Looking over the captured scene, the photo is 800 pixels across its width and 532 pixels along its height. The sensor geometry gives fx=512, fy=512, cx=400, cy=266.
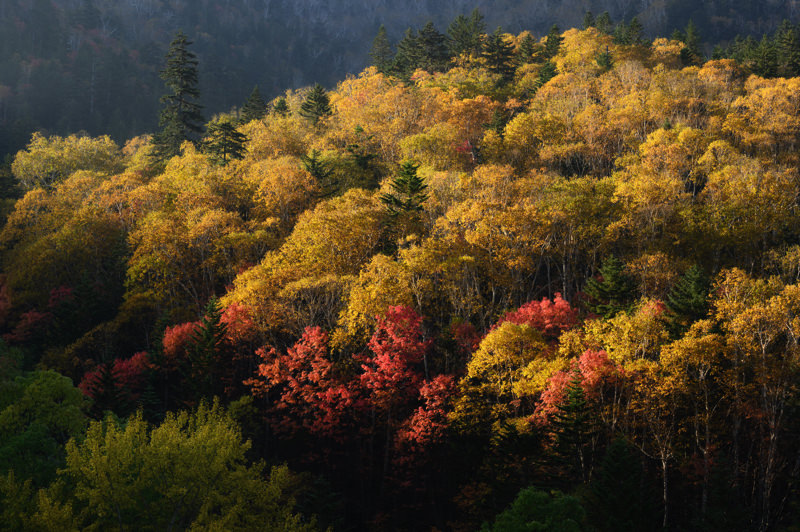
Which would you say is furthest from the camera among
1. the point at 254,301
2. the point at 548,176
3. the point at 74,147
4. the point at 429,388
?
the point at 74,147

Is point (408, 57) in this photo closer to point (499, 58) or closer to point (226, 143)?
point (499, 58)

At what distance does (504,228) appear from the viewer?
37.9 m

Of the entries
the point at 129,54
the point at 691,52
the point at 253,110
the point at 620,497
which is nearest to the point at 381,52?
the point at 253,110

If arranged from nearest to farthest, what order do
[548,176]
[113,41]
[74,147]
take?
[548,176], [74,147], [113,41]

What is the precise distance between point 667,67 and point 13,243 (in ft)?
301

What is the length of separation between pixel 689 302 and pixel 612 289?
4.80m

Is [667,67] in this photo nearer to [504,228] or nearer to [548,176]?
[548,176]

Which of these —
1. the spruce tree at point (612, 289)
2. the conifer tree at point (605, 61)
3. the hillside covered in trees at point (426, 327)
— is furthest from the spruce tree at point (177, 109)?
the spruce tree at point (612, 289)

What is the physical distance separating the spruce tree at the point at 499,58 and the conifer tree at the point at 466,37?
5.42 m

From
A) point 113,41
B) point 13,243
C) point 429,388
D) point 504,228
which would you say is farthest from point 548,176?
point 113,41

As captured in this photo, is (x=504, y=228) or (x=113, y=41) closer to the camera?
(x=504, y=228)

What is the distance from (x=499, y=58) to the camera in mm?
86312

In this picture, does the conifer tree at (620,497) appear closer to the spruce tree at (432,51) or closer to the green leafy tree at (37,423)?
the green leafy tree at (37,423)

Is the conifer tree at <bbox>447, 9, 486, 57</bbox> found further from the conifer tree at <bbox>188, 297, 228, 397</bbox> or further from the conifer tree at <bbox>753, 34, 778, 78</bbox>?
the conifer tree at <bbox>188, 297, 228, 397</bbox>
